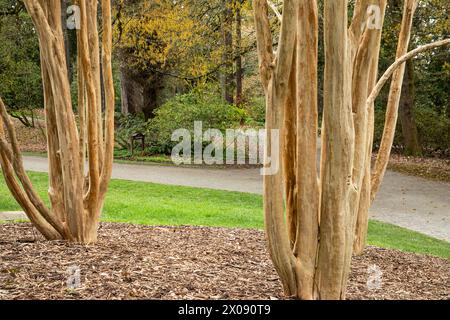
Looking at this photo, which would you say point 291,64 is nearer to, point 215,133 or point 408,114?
point 215,133

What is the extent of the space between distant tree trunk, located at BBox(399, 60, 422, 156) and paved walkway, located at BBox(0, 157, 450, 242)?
10.9ft

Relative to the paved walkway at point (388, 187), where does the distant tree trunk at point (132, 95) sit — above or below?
above

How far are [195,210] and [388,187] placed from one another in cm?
666

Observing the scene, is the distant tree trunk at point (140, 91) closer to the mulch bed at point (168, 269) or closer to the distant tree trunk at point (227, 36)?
the distant tree trunk at point (227, 36)

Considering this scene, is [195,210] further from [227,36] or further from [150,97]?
[150,97]

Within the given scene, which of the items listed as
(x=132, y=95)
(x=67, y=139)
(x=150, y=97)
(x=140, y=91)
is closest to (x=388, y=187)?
(x=150, y=97)

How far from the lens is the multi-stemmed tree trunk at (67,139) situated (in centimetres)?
478

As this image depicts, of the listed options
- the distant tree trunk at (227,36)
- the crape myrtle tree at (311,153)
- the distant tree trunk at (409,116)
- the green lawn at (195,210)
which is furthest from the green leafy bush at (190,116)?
the crape myrtle tree at (311,153)

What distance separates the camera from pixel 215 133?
18188mm

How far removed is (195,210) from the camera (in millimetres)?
10000

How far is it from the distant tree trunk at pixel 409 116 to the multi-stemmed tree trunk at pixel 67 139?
1589 centimetres

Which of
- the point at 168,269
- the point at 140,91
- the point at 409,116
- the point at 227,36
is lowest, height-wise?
the point at 168,269

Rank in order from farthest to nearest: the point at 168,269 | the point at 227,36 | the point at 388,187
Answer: the point at 227,36 → the point at 388,187 → the point at 168,269
